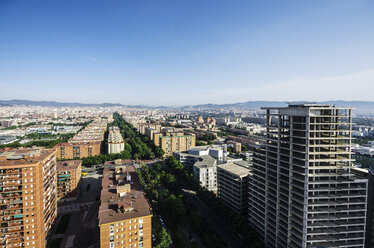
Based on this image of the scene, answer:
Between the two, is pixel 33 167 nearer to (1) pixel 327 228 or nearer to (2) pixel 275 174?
(2) pixel 275 174

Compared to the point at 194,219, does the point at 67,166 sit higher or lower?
higher

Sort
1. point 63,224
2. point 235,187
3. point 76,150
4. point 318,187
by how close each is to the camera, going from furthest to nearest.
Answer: point 76,150, point 235,187, point 63,224, point 318,187

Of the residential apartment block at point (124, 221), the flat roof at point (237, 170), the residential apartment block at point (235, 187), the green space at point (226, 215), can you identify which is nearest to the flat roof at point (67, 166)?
the residential apartment block at point (124, 221)

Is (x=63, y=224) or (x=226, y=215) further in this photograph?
(x=63, y=224)

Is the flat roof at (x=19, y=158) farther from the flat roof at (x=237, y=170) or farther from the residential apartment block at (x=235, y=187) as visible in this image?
the flat roof at (x=237, y=170)

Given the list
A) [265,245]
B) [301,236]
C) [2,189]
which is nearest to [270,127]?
[301,236]

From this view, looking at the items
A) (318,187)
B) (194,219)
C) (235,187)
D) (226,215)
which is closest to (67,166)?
(194,219)

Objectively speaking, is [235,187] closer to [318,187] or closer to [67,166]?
[318,187]
